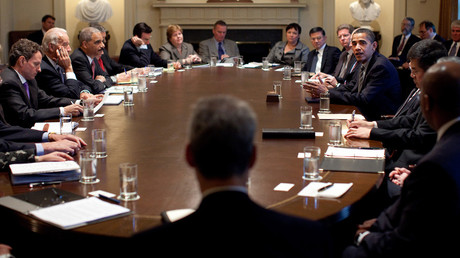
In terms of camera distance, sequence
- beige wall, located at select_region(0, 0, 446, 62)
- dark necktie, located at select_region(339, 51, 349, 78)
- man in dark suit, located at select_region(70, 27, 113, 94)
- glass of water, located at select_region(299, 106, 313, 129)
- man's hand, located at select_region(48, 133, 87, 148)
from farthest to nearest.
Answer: beige wall, located at select_region(0, 0, 446, 62) → dark necktie, located at select_region(339, 51, 349, 78) → man in dark suit, located at select_region(70, 27, 113, 94) → glass of water, located at select_region(299, 106, 313, 129) → man's hand, located at select_region(48, 133, 87, 148)

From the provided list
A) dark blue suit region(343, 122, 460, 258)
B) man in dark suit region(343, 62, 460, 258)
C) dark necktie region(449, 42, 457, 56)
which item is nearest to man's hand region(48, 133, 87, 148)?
man in dark suit region(343, 62, 460, 258)

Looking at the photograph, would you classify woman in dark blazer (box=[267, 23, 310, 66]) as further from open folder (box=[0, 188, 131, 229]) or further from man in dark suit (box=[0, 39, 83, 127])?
open folder (box=[0, 188, 131, 229])

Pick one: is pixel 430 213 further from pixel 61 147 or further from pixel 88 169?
pixel 61 147

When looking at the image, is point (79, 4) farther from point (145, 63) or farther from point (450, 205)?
point (450, 205)

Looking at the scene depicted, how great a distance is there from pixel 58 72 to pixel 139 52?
2975 millimetres

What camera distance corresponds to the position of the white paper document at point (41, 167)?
2598mm

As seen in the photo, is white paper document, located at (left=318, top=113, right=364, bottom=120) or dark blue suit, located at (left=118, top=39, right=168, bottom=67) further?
dark blue suit, located at (left=118, top=39, right=168, bottom=67)

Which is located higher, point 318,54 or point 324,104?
point 318,54

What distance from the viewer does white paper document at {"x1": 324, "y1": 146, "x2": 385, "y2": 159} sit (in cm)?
305

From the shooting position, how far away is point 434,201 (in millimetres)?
1966

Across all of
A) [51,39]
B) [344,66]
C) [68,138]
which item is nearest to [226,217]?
[68,138]

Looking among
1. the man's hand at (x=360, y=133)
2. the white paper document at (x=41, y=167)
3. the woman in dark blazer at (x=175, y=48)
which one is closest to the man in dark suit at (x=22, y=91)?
the white paper document at (x=41, y=167)

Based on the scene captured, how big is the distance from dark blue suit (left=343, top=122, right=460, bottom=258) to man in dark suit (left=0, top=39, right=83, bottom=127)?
276 cm

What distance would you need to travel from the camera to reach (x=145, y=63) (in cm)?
828
